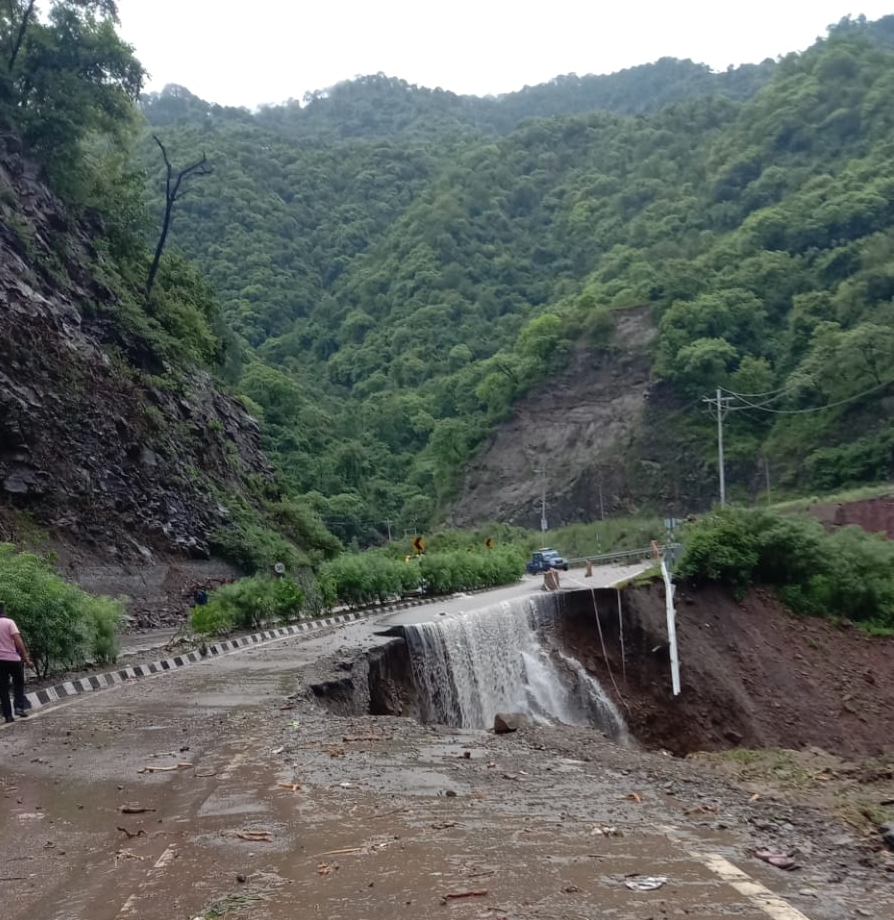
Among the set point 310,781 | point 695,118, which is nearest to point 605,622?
point 310,781

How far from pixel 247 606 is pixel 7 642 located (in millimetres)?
13401

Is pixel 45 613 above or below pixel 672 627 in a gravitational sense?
above

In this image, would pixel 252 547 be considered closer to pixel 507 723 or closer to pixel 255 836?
pixel 507 723

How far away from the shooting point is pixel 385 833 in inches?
244

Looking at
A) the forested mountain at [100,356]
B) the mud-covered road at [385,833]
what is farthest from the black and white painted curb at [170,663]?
the forested mountain at [100,356]

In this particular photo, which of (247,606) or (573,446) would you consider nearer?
(247,606)

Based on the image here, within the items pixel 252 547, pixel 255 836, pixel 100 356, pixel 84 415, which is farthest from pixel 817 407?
pixel 255 836

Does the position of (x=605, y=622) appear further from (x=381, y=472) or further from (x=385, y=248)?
(x=385, y=248)

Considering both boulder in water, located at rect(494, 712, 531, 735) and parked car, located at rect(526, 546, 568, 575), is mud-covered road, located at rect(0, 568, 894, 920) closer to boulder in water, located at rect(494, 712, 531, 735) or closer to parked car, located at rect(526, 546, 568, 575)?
boulder in water, located at rect(494, 712, 531, 735)

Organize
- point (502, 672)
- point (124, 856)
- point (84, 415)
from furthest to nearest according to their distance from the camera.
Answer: point (84, 415)
point (502, 672)
point (124, 856)

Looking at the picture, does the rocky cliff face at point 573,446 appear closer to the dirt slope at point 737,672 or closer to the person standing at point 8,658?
the dirt slope at point 737,672

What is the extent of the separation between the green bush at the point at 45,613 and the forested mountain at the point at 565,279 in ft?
129

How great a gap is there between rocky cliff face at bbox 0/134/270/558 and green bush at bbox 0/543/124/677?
10.4 metres

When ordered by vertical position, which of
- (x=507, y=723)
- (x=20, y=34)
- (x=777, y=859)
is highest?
(x=20, y=34)
